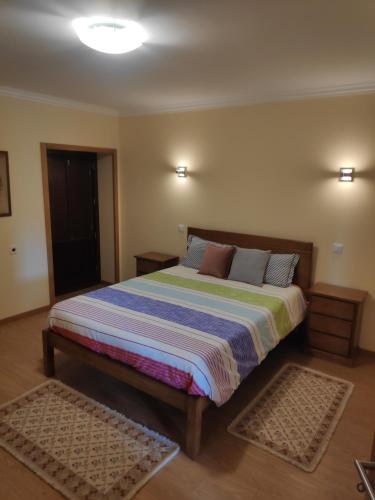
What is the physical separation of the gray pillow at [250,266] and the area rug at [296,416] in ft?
3.15

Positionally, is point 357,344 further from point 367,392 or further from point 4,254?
point 4,254

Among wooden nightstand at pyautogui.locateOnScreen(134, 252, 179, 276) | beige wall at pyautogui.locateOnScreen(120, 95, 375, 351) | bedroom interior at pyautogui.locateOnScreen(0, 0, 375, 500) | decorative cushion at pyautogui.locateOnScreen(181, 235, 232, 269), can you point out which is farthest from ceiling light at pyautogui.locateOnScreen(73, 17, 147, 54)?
wooden nightstand at pyautogui.locateOnScreen(134, 252, 179, 276)

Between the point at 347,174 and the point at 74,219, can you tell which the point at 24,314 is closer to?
the point at 74,219

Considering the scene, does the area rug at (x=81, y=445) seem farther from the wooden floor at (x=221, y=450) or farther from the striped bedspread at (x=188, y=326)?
the striped bedspread at (x=188, y=326)

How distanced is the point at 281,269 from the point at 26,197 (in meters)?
2.99

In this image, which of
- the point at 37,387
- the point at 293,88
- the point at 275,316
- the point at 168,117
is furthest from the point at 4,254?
the point at 293,88

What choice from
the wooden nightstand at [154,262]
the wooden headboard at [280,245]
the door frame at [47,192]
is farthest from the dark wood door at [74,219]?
the wooden headboard at [280,245]

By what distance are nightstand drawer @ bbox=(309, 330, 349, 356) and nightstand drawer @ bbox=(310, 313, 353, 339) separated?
0.17 ft

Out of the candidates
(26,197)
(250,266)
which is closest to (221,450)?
(250,266)

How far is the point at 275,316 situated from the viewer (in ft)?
10.2

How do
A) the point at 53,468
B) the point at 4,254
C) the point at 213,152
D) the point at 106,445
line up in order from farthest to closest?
the point at 213,152
the point at 4,254
the point at 106,445
the point at 53,468

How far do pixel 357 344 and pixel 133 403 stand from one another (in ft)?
7.53

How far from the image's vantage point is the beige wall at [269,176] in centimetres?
343

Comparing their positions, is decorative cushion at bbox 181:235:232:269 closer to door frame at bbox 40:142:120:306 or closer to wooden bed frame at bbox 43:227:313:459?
wooden bed frame at bbox 43:227:313:459
